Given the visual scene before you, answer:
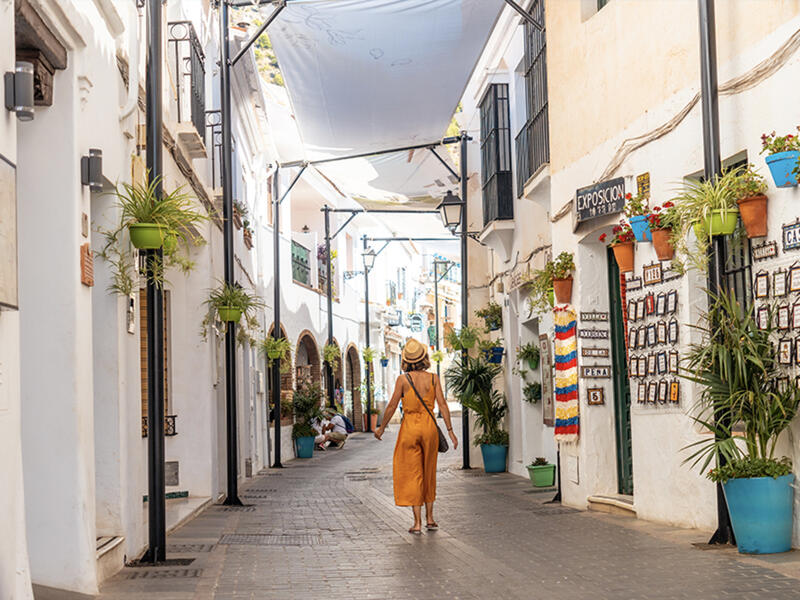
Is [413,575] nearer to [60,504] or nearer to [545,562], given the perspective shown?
[545,562]

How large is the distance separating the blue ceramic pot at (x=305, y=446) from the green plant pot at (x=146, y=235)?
55.9ft

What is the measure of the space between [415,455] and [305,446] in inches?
584

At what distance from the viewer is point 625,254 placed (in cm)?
996

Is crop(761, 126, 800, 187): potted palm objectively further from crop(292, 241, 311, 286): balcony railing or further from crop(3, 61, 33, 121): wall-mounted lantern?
crop(292, 241, 311, 286): balcony railing

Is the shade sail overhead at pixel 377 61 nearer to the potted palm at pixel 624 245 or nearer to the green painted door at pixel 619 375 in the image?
the green painted door at pixel 619 375

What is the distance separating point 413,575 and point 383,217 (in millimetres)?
31024

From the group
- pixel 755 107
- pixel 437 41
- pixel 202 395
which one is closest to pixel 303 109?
pixel 437 41

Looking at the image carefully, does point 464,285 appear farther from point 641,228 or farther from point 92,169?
point 92,169

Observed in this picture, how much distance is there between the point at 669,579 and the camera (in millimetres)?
6520

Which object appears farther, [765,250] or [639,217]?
[639,217]

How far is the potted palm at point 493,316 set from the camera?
18312 mm

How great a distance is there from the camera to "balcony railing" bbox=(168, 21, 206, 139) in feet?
38.9

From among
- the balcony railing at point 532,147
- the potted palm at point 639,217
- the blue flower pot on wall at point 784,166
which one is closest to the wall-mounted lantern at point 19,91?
the blue flower pot on wall at point 784,166

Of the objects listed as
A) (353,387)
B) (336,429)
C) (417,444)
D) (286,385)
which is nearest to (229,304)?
(417,444)
